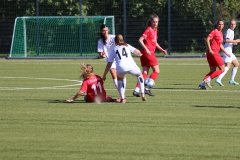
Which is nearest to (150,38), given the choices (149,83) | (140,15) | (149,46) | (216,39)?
(149,46)

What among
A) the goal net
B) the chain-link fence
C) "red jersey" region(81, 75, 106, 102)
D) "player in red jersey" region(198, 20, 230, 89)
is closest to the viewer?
"red jersey" region(81, 75, 106, 102)

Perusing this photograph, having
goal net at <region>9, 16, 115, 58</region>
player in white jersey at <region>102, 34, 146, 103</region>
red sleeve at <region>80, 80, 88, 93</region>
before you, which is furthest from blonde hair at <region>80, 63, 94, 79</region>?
goal net at <region>9, 16, 115, 58</region>

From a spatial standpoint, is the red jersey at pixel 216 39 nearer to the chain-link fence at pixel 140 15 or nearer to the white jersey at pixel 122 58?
the white jersey at pixel 122 58

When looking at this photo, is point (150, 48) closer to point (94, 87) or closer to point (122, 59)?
point (122, 59)

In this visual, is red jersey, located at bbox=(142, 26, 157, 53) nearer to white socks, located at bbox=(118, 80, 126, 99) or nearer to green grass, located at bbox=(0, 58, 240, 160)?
green grass, located at bbox=(0, 58, 240, 160)

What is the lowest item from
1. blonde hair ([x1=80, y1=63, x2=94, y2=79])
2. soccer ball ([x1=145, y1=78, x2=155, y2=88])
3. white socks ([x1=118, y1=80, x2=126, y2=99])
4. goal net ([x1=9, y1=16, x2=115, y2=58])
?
goal net ([x1=9, y1=16, x2=115, y2=58])

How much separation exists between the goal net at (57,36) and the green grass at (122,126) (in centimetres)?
2297

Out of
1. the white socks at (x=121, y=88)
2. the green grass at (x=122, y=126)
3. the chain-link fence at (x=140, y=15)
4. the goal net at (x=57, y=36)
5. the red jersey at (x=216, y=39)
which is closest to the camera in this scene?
the green grass at (x=122, y=126)

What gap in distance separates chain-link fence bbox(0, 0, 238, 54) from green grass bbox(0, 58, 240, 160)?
2400 centimetres

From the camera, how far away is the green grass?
30.6ft

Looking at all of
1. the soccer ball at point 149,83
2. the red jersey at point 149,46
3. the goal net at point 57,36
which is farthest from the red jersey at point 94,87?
the goal net at point 57,36

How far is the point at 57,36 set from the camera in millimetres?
42750

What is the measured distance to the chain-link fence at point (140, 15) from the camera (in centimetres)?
4294

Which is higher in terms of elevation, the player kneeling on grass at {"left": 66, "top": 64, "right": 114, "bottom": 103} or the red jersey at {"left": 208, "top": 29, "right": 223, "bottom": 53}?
the red jersey at {"left": 208, "top": 29, "right": 223, "bottom": 53}
